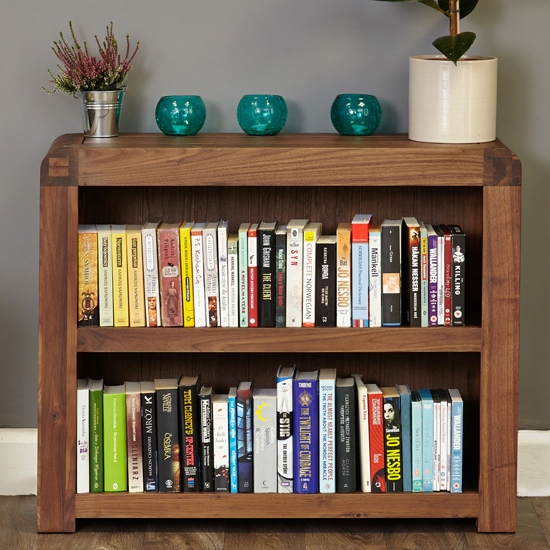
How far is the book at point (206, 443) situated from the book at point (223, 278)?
0.19m

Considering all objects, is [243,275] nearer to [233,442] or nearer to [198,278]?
[198,278]

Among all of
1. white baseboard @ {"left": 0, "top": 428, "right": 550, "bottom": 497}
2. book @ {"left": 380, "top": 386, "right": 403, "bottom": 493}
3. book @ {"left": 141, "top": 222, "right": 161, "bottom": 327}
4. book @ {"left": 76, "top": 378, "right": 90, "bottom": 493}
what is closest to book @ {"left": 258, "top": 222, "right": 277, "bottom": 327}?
book @ {"left": 141, "top": 222, "right": 161, "bottom": 327}

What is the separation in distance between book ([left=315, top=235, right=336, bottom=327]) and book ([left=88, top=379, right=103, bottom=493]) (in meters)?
0.54

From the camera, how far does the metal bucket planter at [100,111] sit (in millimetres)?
2338

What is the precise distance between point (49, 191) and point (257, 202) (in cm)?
53

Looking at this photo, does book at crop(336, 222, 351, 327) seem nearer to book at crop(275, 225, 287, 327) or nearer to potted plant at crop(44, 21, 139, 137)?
book at crop(275, 225, 287, 327)

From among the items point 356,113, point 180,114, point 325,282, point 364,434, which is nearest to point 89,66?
point 180,114

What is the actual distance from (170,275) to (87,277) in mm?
187

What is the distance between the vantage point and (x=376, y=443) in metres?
2.37

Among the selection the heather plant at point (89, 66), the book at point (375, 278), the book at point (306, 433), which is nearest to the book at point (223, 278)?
the book at point (306, 433)

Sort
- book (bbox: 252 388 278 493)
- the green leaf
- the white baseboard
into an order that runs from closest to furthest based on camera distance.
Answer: the green leaf
book (bbox: 252 388 278 493)
the white baseboard

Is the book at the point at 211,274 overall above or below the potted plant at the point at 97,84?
below

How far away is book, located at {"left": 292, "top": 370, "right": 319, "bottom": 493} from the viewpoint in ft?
7.68

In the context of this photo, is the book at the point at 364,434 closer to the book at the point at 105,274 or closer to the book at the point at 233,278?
the book at the point at 233,278
